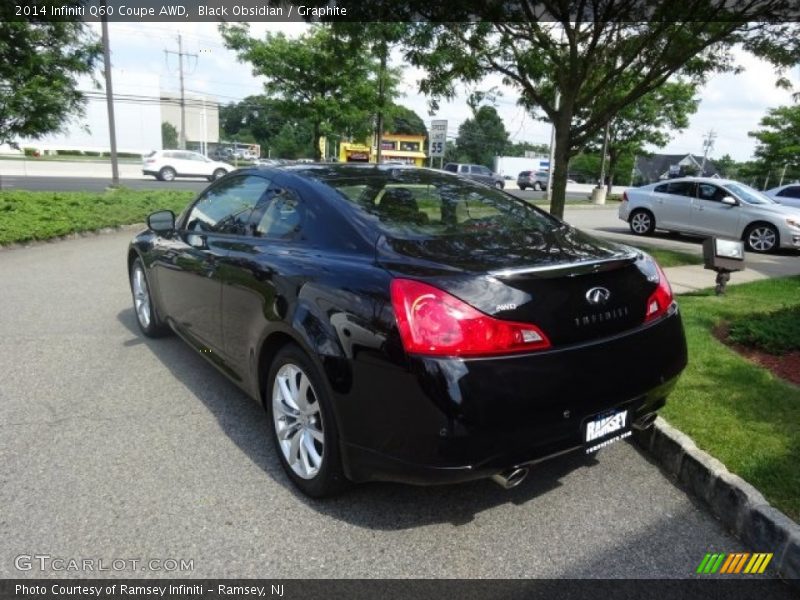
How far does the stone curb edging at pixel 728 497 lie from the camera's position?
238 cm

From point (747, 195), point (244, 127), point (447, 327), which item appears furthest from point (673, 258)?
point (244, 127)

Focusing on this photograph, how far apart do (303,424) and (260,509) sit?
1.44 ft

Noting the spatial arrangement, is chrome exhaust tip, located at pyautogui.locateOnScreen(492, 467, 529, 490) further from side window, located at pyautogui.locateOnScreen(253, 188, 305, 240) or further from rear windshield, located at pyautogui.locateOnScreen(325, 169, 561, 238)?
side window, located at pyautogui.locateOnScreen(253, 188, 305, 240)

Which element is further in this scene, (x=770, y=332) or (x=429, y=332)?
(x=770, y=332)

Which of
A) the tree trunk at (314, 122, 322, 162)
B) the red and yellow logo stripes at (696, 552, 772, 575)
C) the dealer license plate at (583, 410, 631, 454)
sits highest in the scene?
the tree trunk at (314, 122, 322, 162)

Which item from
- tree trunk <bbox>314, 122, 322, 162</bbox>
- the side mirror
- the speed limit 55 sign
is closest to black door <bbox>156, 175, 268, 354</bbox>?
the side mirror

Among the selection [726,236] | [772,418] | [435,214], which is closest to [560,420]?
[435,214]

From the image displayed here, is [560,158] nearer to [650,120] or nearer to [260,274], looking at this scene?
[260,274]

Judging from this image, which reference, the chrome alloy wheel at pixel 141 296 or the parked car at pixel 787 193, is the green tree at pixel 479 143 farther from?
the chrome alloy wheel at pixel 141 296

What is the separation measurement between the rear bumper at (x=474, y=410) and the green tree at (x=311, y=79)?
1504cm

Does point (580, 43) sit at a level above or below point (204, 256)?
above

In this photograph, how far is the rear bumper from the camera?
2.23m

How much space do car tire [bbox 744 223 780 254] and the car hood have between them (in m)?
10.9

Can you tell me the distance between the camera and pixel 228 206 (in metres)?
3.97
